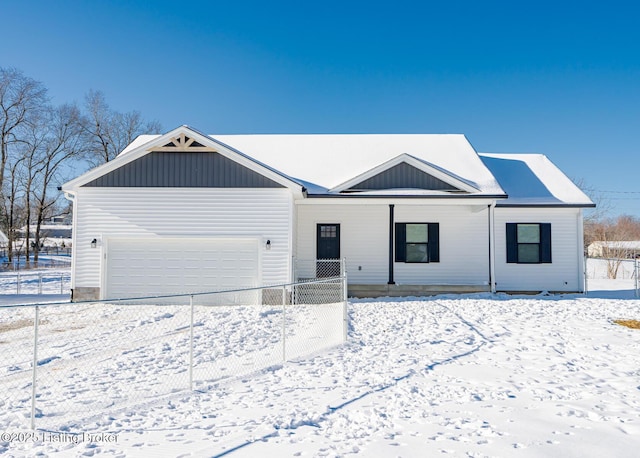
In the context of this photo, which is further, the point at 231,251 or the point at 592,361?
the point at 231,251

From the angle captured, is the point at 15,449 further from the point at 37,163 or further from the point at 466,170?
the point at 37,163

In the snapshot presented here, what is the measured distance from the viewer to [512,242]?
51.6 ft

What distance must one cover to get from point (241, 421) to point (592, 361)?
578 cm

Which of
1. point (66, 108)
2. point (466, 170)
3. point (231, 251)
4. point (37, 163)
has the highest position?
point (66, 108)

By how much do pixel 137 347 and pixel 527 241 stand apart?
523 inches

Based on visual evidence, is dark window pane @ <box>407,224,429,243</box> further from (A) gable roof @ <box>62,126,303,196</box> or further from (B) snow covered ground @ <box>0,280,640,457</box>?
(B) snow covered ground @ <box>0,280,640,457</box>

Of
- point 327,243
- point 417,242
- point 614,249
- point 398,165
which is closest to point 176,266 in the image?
point 327,243

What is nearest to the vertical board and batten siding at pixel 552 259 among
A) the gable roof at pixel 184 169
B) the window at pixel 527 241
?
the window at pixel 527 241

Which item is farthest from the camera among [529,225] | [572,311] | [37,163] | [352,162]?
[37,163]

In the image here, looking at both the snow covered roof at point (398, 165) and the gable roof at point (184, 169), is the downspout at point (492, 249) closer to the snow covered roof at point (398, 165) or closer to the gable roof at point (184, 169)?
the snow covered roof at point (398, 165)

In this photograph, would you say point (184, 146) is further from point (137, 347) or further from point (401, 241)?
point (401, 241)

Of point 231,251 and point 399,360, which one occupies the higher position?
point 231,251

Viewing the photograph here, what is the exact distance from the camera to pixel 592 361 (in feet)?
23.4

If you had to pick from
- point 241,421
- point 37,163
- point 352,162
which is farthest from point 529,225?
point 37,163
